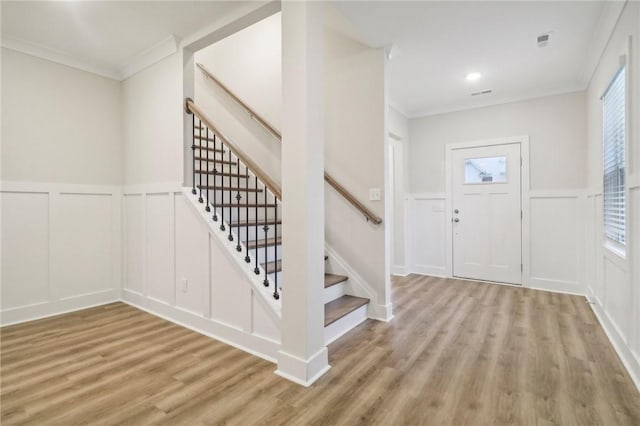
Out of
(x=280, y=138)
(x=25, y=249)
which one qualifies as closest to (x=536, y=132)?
(x=280, y=138)

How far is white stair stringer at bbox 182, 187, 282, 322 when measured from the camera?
2174mm

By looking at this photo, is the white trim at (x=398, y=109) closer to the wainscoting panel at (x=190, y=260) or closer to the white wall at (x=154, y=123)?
the white wall at (x=154, y=123)

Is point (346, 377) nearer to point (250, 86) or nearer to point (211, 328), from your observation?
point (211, 328)

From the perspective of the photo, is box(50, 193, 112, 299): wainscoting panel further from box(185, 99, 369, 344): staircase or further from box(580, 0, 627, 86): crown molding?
box(580, 0, 627, 86): crown molding

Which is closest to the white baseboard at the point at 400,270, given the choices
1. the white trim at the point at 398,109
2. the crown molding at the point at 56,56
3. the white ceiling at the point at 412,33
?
the white trim at the point at 398,109

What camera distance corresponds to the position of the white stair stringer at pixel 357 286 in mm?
2957

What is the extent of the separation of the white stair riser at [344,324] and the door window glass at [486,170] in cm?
281

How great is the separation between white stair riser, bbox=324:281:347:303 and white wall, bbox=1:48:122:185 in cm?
278

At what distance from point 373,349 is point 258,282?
1.01 metres

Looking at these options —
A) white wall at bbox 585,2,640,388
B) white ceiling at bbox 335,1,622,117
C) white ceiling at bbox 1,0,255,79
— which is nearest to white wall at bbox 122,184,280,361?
white ceiling at bbox 1,0,255,79

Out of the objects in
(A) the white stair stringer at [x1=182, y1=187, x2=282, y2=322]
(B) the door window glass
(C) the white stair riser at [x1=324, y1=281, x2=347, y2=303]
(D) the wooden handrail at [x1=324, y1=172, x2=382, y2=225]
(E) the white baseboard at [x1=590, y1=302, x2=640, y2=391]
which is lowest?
(E) the white baseboard at [x1=590, y1=302, x2=640, y2=391]

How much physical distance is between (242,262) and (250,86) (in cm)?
257

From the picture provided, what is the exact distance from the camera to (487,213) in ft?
14.5

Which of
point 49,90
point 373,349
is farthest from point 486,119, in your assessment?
point 49,90
